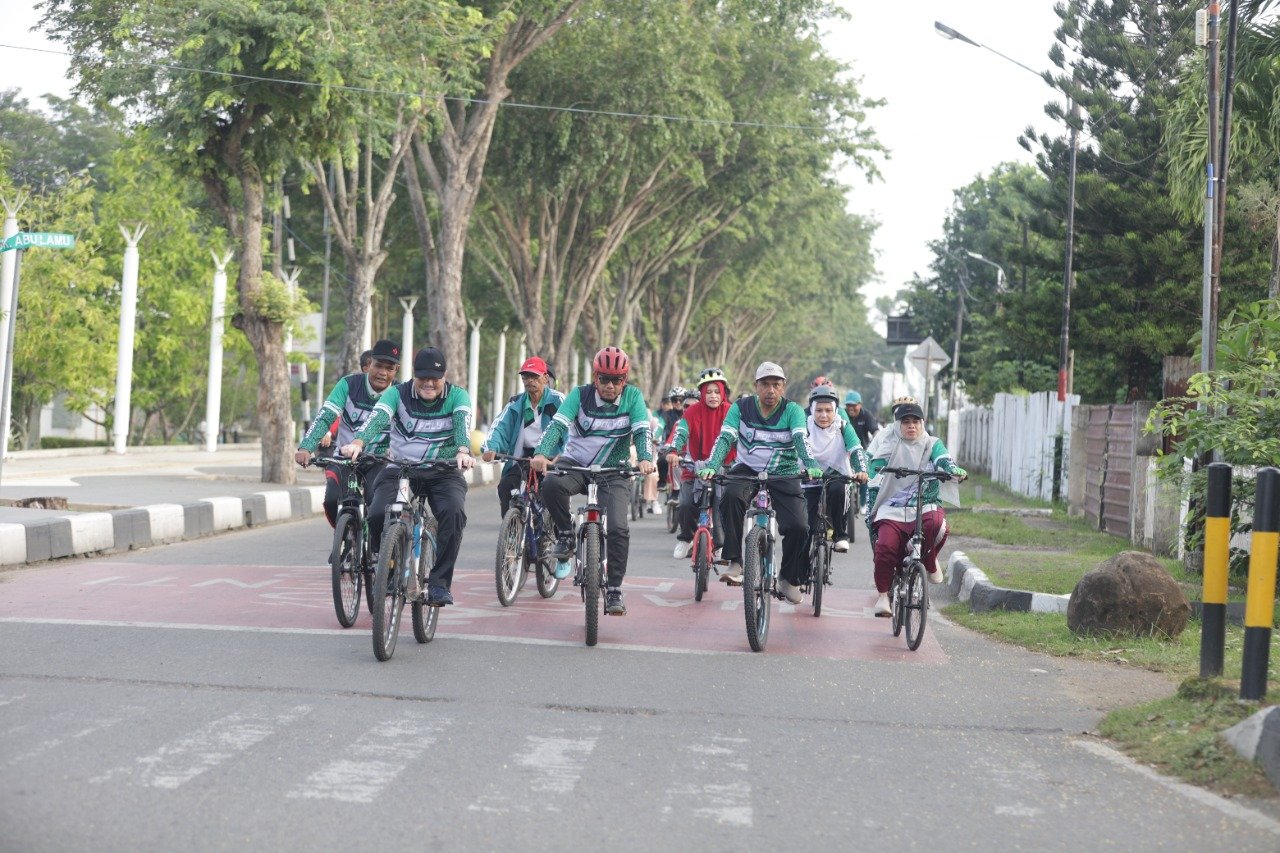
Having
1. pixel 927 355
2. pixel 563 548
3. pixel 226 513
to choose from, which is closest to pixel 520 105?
pixel 927 355

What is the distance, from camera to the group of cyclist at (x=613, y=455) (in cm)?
955

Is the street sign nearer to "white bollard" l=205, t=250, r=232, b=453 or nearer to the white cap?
"white bollard" l=205, t=250, r=232, b=453

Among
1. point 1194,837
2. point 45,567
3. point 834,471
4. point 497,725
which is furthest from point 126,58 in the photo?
point 1194,837

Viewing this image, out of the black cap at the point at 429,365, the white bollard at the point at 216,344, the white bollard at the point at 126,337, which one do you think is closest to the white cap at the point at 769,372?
the black cap at the point at 429,365

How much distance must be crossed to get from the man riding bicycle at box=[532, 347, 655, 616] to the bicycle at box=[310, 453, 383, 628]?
1151mm

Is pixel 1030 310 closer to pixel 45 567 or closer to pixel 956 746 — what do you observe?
pixel 45 567

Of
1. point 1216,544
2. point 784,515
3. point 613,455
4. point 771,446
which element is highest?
point 771,446

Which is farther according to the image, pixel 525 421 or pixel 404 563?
pixel 525 421

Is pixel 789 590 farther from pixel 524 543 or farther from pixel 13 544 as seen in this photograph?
pixel 13 544

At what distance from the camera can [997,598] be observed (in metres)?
12.7

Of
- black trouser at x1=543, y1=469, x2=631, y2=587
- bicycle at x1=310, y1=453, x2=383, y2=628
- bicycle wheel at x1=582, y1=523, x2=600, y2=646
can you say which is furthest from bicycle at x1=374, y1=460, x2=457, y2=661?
black trouser at x1=543, y1=469, x2=631, y2=587

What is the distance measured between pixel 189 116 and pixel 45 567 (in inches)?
391

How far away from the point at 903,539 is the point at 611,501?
2014 mm

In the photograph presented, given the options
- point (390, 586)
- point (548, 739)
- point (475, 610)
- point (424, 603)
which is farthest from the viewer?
point (475, 610)
